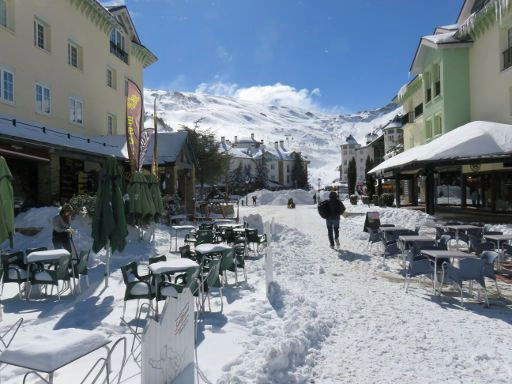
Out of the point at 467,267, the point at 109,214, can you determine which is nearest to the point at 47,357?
the point at 109,214

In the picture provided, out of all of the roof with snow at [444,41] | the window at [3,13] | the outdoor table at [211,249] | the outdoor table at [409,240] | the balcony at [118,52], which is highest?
the balcony at [118,52]

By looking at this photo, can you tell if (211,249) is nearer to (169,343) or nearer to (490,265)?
(169,343)

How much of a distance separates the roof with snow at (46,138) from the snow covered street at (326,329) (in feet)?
21.1

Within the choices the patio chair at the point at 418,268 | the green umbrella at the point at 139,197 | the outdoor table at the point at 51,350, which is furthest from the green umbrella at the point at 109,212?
the patio chair at the point at 418,268

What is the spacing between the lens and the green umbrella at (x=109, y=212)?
819cm

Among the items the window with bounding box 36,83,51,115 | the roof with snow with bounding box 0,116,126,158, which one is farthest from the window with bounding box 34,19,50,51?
the roof with snow with bounding box 0,116,126,158

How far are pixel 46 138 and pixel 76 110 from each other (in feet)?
21.8

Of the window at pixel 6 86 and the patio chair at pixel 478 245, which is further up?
the window at pixel 6 86

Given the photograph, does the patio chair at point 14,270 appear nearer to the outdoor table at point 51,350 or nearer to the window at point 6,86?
the outdoor table at point 51,350

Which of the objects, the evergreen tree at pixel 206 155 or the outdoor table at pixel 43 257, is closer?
the outdoor table at pixel 43 257

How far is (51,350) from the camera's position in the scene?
3.02 meters

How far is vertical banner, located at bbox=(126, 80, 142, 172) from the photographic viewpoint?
15.7 meters

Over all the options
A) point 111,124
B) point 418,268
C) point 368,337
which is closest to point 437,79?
point 111,124

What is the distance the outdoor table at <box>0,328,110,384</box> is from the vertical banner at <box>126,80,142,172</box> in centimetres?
1262
